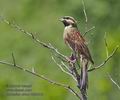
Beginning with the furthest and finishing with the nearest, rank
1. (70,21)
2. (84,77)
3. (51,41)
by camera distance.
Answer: (51,41), (70,21), (84,77)

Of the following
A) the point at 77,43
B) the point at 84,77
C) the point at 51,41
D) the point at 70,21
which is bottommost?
the point at 84,77

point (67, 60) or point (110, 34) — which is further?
point (110, 34)

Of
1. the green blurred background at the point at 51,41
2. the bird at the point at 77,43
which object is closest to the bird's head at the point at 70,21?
the bird at the point at 77,43

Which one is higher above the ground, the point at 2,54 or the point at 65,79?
the point at 2,54

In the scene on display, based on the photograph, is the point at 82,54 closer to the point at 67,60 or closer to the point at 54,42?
the point at 67,60

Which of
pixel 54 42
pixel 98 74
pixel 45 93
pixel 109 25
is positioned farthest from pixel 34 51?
pixel 45 93

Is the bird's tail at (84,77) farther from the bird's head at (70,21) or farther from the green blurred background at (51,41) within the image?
the green blurred background at (51,41)

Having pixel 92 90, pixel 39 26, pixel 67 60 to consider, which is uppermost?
pixel 39 26

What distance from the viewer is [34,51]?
14.5 metres

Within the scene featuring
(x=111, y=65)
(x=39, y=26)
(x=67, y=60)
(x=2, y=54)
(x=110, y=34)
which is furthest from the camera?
(x=39, y=26)

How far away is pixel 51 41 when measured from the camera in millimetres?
13961

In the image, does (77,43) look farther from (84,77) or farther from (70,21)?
(84,77)

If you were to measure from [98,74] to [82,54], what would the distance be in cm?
516

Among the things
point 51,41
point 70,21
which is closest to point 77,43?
point 70,21
